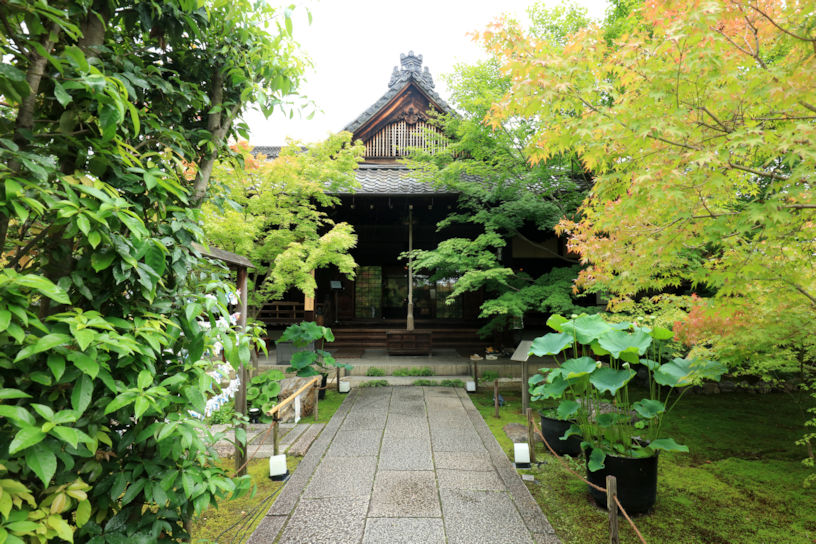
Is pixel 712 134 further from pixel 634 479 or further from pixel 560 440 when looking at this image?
pixel 560 440

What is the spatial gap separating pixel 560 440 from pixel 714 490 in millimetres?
1752

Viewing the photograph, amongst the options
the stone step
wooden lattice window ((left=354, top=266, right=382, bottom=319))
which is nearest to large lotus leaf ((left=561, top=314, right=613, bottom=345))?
the stone step

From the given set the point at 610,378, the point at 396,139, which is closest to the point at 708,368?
the point at 610,378

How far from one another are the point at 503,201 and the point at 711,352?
6.16 metres

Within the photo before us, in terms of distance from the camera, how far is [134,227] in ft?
4.74

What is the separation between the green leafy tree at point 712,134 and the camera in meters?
2.58

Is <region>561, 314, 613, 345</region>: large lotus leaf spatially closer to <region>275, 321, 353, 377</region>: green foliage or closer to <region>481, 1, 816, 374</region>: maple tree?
<region>481, 1, 816, 374</region>: maple tree

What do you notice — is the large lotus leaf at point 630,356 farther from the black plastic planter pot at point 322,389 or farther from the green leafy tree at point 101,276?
the black plastic planter pot at point 322,389

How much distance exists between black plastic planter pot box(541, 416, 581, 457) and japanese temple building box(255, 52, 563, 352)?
630cm

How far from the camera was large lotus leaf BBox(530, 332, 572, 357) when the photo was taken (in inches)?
168

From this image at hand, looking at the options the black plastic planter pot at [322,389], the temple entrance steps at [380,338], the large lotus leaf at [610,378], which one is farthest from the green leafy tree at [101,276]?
the temple entrance steps at [380,338]

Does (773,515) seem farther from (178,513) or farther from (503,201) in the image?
(503,201)

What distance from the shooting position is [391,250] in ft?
46.5

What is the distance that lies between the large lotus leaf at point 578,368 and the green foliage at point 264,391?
5.15m
